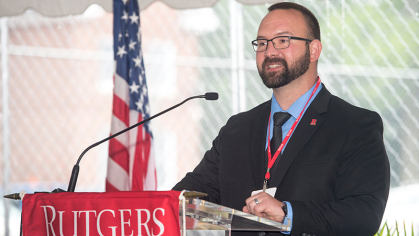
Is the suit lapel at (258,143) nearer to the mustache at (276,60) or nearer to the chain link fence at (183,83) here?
the mustache at (276,60)

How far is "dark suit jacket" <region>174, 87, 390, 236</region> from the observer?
1645 millimetres

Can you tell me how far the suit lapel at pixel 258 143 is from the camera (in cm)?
203

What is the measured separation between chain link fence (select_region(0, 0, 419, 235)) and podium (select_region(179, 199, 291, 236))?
106 inches

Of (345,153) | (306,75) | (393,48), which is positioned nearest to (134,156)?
(306,75)

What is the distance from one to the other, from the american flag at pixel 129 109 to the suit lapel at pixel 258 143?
5.03ft

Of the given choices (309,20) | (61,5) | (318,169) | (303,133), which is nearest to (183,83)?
(61,5)

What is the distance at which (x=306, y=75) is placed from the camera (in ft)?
7.27

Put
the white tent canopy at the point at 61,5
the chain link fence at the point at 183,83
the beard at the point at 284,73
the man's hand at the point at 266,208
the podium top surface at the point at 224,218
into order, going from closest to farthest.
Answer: the podium top surface at the point at 224,218 < the man's hand at the point at 266,208 < the beard at the point at 284,73 < the white tent canopy at the point at 61,5 < the chain link fence at the point at 183,83

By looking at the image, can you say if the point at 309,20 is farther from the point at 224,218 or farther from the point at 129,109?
the point at 129,109

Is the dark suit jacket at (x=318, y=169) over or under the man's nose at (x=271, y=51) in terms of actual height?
under

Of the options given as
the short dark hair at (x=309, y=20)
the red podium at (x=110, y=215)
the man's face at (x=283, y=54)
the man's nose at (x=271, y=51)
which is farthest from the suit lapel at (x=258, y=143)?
the red podium at (x=110, y=215)

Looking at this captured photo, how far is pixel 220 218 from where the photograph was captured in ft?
4.55

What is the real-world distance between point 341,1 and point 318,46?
203 cm

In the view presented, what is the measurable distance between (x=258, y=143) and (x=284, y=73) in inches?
13.9
